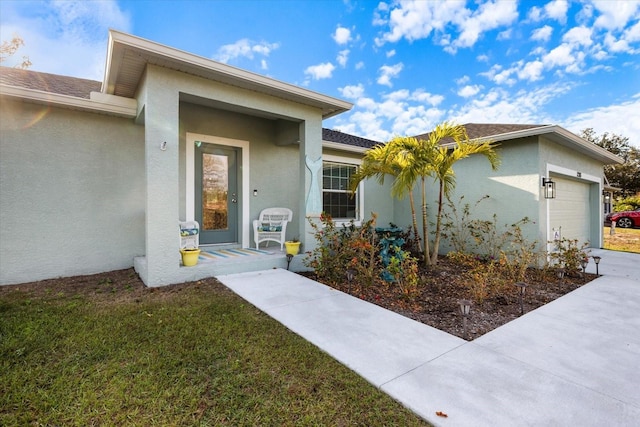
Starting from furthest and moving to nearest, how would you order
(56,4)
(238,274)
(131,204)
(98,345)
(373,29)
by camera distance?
(373,29) < (56,4) < (131,204) < (238,274) < (98,345)

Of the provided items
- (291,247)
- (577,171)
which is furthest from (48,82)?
(577,171)

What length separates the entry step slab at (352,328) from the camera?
2.41m

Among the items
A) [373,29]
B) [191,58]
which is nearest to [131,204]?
[191,58]

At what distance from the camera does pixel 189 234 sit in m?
5.35

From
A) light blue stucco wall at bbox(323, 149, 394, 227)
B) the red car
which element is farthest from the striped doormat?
the red car

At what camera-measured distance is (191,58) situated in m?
4.19

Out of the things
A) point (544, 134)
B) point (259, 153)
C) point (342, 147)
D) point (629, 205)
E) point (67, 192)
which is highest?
point (342, 147)

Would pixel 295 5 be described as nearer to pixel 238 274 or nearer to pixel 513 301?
pixel 238 274

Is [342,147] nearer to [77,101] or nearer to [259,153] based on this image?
[259,153]

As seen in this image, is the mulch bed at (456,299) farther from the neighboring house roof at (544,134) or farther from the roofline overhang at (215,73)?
the roofline overhang at (215,73)

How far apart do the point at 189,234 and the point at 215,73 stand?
277cm

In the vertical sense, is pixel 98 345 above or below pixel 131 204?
below

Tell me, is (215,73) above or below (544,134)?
above

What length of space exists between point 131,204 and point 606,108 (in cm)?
1763
